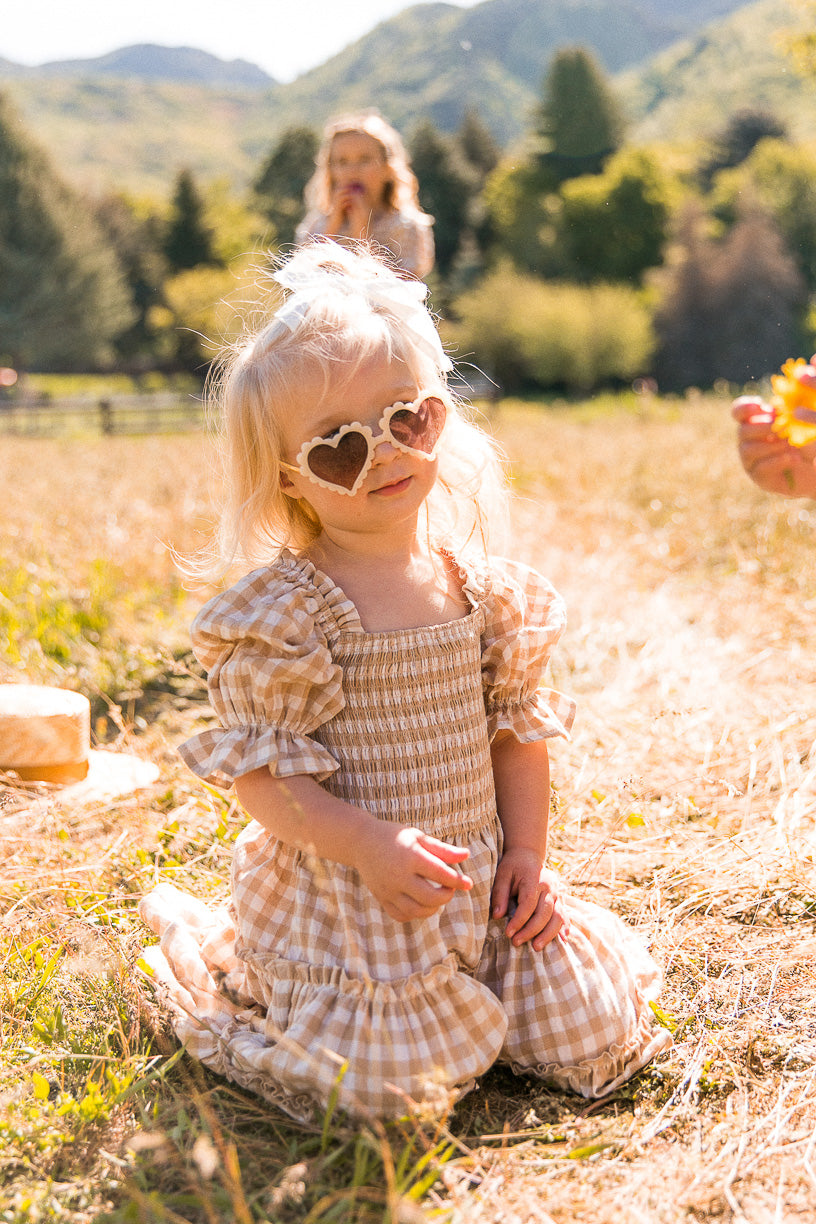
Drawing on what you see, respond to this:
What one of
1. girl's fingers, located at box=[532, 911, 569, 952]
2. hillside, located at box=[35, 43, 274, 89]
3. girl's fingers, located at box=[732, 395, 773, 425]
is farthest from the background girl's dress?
hillside, located at box=[35, 43, 274, 89]

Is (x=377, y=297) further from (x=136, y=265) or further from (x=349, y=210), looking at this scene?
(x=136, y=265)

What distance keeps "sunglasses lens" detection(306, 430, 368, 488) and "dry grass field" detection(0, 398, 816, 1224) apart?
0.40m

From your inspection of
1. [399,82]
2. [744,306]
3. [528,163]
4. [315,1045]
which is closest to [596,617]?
[315,1045]

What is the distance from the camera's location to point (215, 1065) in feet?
5.75

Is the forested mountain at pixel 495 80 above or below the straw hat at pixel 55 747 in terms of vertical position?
above

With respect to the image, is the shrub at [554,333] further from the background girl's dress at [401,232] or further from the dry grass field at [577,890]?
the dry grass field at [577,890]

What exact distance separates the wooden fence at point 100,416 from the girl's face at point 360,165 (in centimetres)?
1587

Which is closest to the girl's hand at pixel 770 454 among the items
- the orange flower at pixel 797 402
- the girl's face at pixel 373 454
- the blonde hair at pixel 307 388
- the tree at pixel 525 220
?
the orange flower at pixel 797 402

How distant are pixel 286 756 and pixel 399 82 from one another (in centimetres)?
6530

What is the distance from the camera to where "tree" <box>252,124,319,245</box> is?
30.2 meters

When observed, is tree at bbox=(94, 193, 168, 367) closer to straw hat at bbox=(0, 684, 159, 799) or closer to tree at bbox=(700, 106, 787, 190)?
tree at bbox=(700, 106, 787, 190)

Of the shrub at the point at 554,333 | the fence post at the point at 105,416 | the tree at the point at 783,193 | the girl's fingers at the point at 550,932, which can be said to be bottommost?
the shrub at the point at 554,333

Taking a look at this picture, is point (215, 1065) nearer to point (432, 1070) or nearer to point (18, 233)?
point (432, 1070)

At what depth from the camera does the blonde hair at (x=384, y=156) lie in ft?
17.4
